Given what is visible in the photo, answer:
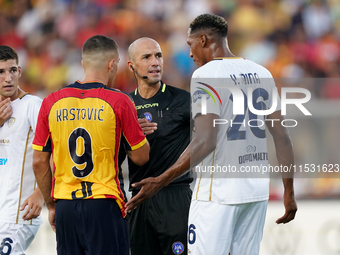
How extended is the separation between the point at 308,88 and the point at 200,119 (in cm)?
524

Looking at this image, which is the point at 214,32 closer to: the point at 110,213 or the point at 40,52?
the point at 110,213

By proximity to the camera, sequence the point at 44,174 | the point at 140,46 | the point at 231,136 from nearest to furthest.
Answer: the point at 231,136 < the point at 44,174 < the point at 140,46

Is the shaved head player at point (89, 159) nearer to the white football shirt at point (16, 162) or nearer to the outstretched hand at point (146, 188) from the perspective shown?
the outstretched hand at point (146, 188)

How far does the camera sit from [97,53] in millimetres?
3869

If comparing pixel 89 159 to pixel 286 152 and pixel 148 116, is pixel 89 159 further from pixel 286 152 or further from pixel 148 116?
pixel 286 152

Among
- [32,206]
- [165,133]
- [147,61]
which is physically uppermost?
[147,61]

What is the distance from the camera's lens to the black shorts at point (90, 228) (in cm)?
362

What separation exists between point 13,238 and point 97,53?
2064 mm

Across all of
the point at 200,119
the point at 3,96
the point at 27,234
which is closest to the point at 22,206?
the point at 27,234

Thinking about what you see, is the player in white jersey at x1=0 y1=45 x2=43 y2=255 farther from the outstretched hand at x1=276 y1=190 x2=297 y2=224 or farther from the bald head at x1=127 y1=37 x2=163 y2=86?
the outstretched hand at x1=276 y1=190 x2=297 y2=224

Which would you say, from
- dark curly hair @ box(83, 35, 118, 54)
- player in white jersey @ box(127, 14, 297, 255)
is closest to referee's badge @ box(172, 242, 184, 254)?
player in white jersey @ box(127, 14, 297, 255)

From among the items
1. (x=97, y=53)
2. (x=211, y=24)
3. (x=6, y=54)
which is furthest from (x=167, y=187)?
(x=6, y=54)

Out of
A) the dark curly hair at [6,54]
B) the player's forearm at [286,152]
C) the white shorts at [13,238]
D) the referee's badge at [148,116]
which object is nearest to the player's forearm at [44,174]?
the white shorts at [13,238]

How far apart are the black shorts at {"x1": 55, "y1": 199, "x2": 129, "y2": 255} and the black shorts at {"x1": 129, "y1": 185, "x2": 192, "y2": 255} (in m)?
0.87
